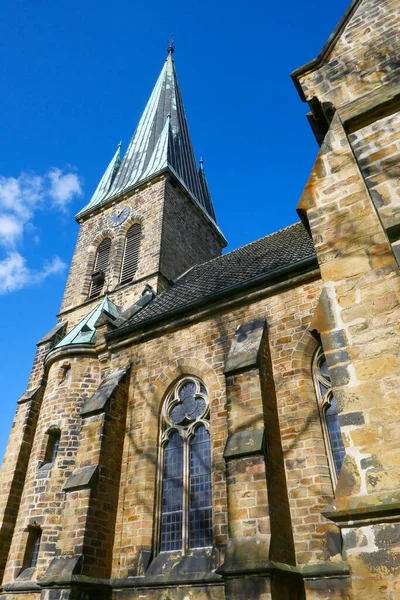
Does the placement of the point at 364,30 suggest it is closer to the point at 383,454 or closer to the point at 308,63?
the point at 308,63

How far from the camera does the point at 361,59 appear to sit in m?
7.31

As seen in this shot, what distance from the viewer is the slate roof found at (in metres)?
10.5

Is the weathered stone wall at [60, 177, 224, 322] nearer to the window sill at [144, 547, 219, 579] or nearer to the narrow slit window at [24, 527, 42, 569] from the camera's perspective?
the narrow slit window at [24, 527, 42, 569]

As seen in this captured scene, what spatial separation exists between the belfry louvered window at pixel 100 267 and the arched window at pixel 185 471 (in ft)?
32.6

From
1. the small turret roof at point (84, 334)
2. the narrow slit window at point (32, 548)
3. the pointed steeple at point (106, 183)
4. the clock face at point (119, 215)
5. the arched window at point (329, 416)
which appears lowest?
the narrow slit window at point (32, 548)

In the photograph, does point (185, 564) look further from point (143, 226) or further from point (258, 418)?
point (143, 226)

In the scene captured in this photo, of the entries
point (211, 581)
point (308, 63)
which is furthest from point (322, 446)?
point (308, 63)

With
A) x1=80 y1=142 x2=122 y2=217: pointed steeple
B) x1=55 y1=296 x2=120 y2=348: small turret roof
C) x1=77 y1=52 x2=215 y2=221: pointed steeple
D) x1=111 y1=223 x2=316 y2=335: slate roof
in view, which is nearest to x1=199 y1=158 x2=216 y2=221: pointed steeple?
x1=77 y1=52 x2=215 y2=221: pointed steeple

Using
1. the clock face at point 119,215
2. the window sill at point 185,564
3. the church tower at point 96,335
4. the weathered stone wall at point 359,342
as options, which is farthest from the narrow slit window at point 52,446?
the clock face at point 119,215

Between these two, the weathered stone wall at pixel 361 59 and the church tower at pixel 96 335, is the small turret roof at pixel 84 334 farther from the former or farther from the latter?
the weathered stone wall at pixel 361 59

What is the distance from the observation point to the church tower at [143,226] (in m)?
18.0

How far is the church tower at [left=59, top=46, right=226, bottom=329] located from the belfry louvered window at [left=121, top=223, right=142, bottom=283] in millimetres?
54

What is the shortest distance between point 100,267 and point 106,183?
6.49 meters

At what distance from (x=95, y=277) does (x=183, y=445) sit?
1124 cm
